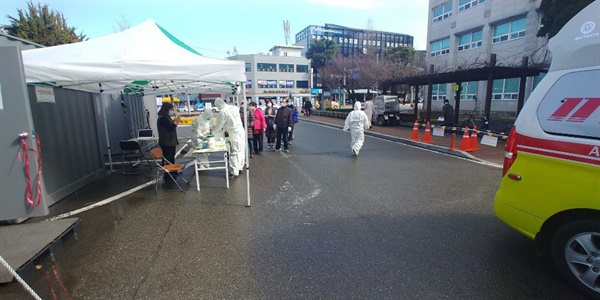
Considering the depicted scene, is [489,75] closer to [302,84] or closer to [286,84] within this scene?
[286,84]

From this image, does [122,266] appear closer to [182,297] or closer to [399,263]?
[182,297]

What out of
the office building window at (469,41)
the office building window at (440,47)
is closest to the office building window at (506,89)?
the office building window at (469,41)

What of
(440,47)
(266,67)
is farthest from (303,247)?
(266,67)

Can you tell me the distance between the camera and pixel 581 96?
257cm

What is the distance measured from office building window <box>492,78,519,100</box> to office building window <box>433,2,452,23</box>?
9533 millimetres

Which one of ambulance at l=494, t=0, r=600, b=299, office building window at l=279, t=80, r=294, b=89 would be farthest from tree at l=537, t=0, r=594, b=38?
office building window at l=279, t=80, r=294, b=89

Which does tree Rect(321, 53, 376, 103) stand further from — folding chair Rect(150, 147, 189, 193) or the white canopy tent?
the white canopy tent

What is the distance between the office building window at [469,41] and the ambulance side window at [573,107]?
29.5m

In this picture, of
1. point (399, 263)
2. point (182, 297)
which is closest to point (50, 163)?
point (182, 297)

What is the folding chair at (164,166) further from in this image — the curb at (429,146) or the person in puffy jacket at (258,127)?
the curb at (429,146)

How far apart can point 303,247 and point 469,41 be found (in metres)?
31.6

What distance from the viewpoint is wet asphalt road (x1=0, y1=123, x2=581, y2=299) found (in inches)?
111

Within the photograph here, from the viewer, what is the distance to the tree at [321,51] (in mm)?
58987

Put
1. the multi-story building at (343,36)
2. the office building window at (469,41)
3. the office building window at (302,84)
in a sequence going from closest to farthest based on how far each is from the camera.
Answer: the office building window at (469,41) < the office building window at (302,84) < the multi-story building at (343,36)
